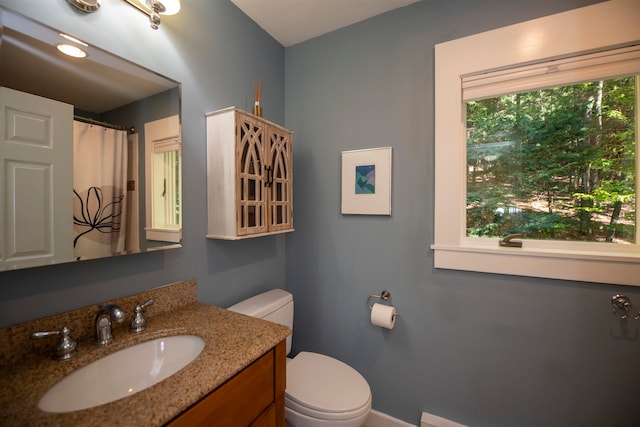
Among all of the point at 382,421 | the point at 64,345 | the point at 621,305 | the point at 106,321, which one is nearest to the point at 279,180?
the point at 106,321

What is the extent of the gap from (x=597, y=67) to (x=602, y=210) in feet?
2.12

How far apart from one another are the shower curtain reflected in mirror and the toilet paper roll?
1247 mm

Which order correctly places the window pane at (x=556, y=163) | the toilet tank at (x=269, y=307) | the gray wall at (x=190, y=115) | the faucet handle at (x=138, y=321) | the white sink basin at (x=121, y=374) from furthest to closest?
the toilet tank at (x=269, y=307)
the window pane at (x=556, y=163)
the faucet handle at (x=138, y=321)
the gray wall at (x=190, y=115)
the white sink basin at (x=121, y=374)

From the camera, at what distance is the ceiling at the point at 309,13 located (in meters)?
1.43

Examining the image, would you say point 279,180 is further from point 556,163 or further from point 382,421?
point 382,421

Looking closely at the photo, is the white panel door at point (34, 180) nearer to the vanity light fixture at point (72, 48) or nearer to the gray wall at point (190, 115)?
the gray wall at point (190, 115)

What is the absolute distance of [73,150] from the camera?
0.83 meters

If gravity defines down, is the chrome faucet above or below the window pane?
below

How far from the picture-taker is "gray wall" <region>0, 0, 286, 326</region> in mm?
809

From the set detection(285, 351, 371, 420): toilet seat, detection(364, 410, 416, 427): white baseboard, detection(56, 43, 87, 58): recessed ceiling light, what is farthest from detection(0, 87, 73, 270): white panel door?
detection(364, 410, 416, 427): white baseboard

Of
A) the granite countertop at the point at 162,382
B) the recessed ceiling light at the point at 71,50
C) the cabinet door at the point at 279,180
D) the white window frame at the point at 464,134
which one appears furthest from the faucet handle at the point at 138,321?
the white window frame at the point at 464,134

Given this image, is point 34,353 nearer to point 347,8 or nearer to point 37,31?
point 37,31

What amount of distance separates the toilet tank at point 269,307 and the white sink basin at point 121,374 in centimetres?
40

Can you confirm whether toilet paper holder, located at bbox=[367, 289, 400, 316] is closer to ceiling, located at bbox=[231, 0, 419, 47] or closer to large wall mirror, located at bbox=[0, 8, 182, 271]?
large wall mirror, located at bbox=[0, 8, 182, 271]
